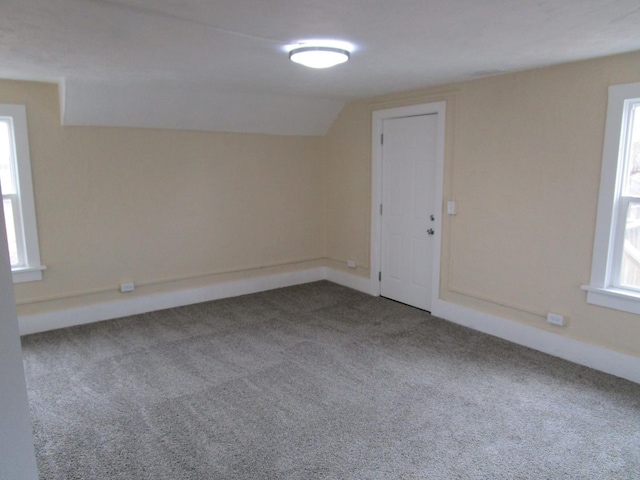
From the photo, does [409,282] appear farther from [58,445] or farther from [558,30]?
[58,445]

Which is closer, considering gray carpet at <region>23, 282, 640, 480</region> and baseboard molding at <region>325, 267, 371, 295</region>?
gray carpet at <region>23, 282, 640, 480</region>

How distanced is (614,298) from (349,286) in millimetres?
3010

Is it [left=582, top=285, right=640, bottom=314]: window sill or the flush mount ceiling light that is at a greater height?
the flush mount ceiling light

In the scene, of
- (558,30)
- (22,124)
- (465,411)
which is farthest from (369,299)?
(22,124)

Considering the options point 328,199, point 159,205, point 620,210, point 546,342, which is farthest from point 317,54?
point 328,199

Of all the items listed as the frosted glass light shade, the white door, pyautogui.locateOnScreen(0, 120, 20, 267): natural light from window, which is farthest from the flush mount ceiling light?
pyautogui.locateOnScreen(0, 120, 20, 267): natural light from window

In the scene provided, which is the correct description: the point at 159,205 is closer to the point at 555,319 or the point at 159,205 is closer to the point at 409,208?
the point at 409,208

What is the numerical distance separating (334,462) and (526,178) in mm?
2686

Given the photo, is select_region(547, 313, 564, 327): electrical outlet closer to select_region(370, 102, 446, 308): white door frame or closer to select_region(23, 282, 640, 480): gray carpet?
select_region(23, 282, 640, 480): gray carpet

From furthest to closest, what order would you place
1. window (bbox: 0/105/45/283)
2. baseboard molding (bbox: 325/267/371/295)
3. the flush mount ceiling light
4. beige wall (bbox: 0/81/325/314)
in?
baseboard molding (bbox: 325/267/371/295), beige wall (bbox: 0/81/325/314), window (bbox: 0/105/45/283), the flush mount ceiling light

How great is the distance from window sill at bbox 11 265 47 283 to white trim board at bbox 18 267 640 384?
13.9 inches

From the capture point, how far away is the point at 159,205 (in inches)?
183

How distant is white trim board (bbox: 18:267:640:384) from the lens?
3.27 m

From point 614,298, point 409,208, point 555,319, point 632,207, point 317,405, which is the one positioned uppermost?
point 632,207
